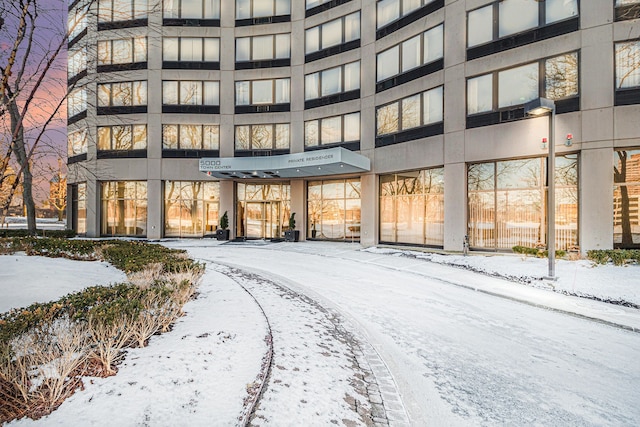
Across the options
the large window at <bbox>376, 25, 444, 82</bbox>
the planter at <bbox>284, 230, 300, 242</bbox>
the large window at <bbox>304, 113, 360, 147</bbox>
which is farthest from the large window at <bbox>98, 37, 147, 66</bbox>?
the large window at <bbox>376, 25, 444, 82</bbox>

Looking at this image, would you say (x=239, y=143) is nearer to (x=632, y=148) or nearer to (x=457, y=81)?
(x=457, y=81)

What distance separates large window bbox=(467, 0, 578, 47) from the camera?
13.8m

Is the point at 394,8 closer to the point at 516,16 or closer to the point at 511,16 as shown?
the point at 511,16

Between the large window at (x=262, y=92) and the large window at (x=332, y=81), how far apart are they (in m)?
1.79

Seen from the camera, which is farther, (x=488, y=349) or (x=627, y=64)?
(x=627, y=64)

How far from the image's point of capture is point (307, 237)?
953 inches

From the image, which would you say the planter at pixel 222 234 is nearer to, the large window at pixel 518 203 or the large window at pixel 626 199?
the large window at pixel 518 203

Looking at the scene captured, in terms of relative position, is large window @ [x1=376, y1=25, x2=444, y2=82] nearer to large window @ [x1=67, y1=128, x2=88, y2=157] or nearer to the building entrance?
the building entrance

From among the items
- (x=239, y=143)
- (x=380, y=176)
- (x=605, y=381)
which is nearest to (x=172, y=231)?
(x=239, y=143)

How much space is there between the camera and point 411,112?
18.5 meters

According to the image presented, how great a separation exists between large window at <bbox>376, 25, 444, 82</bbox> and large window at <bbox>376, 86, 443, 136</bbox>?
1.82m

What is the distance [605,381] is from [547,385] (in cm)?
88

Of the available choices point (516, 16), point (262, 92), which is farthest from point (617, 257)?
point (262, 92)

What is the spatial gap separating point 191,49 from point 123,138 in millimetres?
8739
